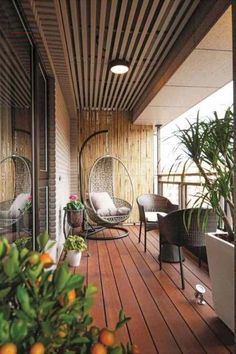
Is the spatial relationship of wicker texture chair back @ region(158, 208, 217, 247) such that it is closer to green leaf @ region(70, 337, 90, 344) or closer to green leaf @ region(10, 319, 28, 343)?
green leaf @ region(70, 337, 90, 344)

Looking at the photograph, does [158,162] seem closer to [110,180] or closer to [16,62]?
[110,180]

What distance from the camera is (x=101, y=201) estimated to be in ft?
17.4

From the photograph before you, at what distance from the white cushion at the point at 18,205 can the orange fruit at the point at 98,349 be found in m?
1.22

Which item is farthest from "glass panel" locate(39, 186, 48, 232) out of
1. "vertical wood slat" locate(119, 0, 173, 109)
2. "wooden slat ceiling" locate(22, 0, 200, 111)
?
"vertical wood slat" locate(119, 0, 173, 109)

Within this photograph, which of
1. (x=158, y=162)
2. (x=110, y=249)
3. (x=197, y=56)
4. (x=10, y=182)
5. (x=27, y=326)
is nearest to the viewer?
→ (x=27, y=326)

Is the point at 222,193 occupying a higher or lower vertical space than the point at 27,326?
higher

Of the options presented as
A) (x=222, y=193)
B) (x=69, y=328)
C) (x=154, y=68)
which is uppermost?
(x=154, y=68)

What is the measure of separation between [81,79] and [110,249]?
2674mm

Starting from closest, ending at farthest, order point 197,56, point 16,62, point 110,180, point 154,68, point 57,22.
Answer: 1. point 16,62
2. point 57,22
3. point 197,56
4. point 154,68
5. point 110,180

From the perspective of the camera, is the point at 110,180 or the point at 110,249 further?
the point at 110,180

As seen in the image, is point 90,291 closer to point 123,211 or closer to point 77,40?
point 77,40

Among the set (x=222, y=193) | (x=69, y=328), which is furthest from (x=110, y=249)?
(x=69, y=328)

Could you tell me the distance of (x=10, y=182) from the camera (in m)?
1.73

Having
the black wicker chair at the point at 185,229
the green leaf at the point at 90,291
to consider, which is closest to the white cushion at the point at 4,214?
the green leaf at the point at 90,291
